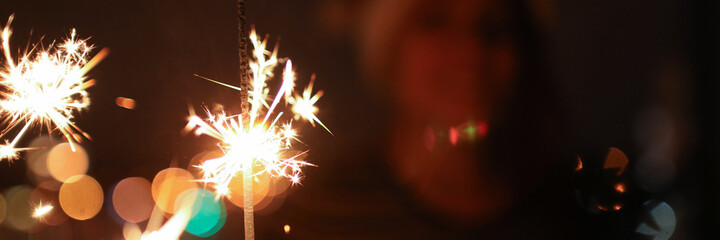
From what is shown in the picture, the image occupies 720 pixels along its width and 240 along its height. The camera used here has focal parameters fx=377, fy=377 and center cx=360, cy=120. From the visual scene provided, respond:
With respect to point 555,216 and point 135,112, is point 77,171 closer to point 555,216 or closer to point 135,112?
point 135,112

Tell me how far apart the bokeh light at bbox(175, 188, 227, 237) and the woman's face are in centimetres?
114

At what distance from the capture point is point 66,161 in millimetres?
1999

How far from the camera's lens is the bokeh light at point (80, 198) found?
202 centimetres

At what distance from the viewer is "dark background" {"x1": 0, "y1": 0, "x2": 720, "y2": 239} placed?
6.35 feet

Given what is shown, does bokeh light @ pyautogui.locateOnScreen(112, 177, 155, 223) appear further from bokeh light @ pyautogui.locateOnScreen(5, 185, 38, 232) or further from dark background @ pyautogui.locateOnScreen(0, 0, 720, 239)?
bokeh light @ pyautogui.locateOnScreen(5, 185, 38, 232)

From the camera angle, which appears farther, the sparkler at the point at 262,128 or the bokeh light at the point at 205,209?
the bokeh light at the point at 205,209

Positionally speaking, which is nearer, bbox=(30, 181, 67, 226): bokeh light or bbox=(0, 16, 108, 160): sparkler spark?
bbox=(0, 16, 108, 160): sparkler spark

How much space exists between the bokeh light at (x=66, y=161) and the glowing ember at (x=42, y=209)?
0.51 ft

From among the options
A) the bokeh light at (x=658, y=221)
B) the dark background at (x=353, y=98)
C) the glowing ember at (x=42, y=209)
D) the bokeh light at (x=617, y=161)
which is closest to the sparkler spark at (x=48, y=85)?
the dark background at (x=353, y=98)

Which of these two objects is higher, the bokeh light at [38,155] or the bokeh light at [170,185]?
the bokeh light at [38,155]

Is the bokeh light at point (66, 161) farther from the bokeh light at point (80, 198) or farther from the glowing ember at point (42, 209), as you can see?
the glowing ember at point (42, 209)

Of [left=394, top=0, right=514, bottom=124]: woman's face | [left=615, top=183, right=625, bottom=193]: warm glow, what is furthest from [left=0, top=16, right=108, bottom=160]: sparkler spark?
[left=615, top=183, right=625, bottom=193]: warm glow

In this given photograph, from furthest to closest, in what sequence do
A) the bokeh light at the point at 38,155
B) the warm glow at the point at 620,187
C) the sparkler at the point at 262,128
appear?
the warm glow at the point at 620,187, the bokeh light at the point at 38,155, the sparkler at the point at 262,128

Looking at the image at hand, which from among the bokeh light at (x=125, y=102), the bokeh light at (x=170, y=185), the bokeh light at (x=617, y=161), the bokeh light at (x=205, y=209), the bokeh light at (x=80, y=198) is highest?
the bokeh light at (x=125, y=102)
